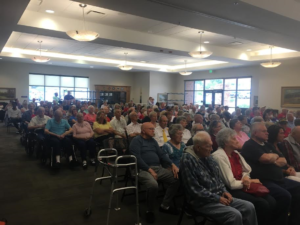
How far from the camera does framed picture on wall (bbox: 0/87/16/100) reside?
44.0 ft

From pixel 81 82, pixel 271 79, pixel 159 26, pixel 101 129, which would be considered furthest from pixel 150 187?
pixel 81 82

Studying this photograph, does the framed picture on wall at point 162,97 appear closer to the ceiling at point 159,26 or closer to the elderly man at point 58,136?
the ceiling at point 159,26

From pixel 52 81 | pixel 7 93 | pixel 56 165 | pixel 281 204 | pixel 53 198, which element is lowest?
pixel 53 198

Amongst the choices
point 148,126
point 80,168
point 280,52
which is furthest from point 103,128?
point 280,52

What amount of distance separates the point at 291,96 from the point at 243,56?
9.53 feet

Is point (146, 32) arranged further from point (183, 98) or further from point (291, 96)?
point (183, 98)

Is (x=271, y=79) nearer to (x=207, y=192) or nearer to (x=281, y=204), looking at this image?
(x=281, y=204)

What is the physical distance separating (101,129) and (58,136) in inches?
37.0

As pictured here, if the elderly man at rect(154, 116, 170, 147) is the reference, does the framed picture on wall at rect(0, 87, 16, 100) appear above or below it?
above

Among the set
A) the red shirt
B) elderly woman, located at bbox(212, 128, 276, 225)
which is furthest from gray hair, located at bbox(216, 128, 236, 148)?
the red shirt

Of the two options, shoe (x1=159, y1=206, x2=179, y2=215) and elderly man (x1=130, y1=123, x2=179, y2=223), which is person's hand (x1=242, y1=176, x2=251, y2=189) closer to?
elderly man (x1=130, y1=123, x2=179, y2=223)

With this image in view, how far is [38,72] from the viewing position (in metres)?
14.3

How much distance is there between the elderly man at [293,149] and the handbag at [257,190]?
1.12 meters

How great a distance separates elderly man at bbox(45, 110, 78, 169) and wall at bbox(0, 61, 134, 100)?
10330 millimetres
